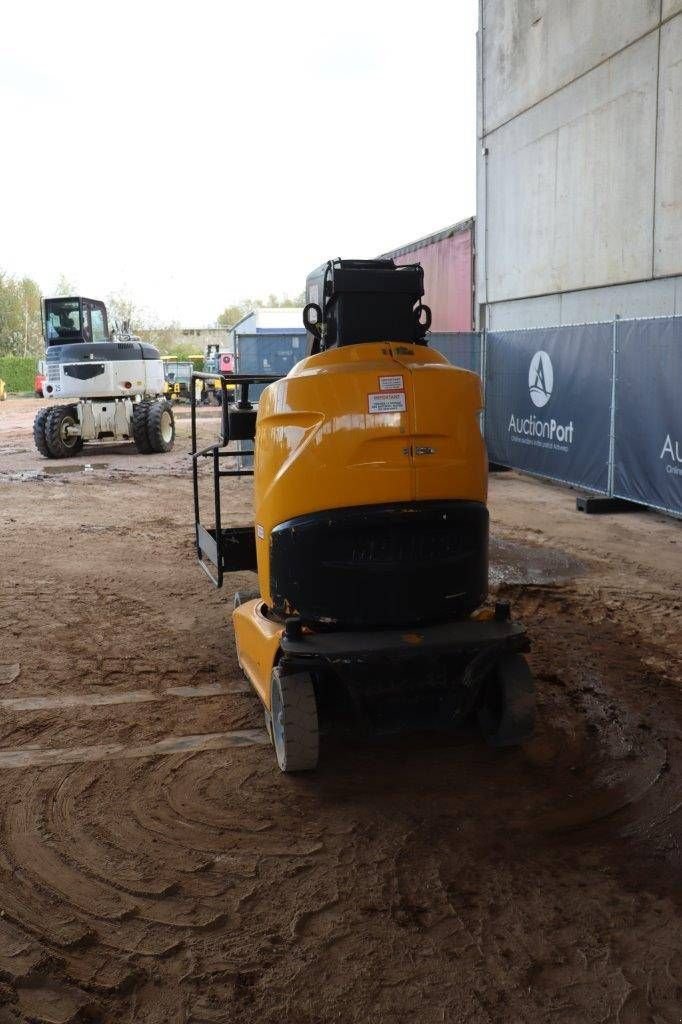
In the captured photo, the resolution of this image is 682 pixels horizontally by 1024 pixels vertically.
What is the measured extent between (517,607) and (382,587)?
314 cm

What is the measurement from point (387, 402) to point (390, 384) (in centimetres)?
8

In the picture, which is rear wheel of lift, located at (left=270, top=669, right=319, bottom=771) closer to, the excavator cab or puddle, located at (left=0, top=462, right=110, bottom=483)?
puddle, located at (left=0, top=462, right=110, bottom=483)

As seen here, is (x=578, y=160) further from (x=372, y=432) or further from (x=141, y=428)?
(x=372, y=432)

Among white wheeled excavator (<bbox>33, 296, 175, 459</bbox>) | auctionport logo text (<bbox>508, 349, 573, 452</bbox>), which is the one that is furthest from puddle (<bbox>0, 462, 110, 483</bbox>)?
auctionport logo text (<bbox>508, 349, 573, 452</bbox>)

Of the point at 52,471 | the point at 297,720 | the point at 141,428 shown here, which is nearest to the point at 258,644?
the point at 297,720

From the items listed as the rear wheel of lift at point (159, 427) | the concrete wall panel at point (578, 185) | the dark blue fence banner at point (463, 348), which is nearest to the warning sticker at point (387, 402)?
the concrete wall panel at point (578, 185)

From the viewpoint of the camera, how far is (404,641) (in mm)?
4047

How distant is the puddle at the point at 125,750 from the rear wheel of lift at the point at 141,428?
14043 millimetres

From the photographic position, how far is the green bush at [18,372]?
52.1 metres

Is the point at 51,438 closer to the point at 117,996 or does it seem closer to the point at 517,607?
the point at 517,607

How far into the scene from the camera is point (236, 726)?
4883 mm

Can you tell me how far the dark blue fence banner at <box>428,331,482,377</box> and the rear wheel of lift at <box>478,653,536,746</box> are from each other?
10.8 meters

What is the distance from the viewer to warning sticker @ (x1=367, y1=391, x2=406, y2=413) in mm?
3951

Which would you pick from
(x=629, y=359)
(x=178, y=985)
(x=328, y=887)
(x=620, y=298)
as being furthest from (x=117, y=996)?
(x=620, y=298)
